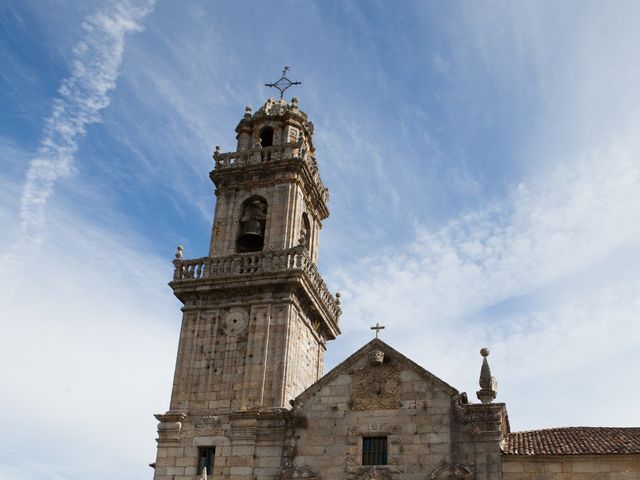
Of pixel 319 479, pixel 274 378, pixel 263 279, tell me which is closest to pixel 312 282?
pixel 263 279

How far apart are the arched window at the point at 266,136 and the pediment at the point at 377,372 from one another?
1050 centimetres

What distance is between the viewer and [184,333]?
25.3 metres

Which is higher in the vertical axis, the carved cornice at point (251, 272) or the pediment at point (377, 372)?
the carved cornice at point (251, 272)

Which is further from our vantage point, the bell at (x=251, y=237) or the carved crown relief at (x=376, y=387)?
the bell at (x=251, y=237)

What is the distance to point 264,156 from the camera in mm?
28375

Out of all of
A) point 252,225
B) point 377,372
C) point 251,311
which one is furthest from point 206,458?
point 252,225

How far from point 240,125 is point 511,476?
17.0 meters

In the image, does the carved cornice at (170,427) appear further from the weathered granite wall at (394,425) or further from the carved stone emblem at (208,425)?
the weathered granite wall at (394,425)

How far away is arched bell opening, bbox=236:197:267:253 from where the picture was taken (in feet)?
89.3

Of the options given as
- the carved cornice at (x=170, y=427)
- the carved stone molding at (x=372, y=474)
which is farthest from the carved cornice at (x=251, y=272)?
the carved stone molding at (x=372, y=474)

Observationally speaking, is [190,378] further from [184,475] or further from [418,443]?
[418,443]

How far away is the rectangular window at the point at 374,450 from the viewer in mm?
21406

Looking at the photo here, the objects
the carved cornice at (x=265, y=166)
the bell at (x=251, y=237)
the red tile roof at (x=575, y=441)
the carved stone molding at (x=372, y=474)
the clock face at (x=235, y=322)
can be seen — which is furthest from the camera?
the carved cornice at (x=265, y=166)

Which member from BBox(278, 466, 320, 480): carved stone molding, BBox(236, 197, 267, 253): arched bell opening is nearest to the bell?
BBox(236, 197, 267, 253): arched bell opening
